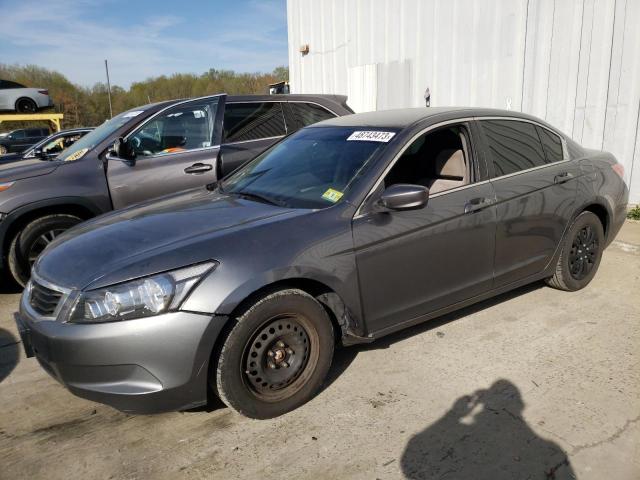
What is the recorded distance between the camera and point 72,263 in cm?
274

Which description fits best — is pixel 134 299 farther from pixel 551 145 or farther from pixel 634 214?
pixel 634 214

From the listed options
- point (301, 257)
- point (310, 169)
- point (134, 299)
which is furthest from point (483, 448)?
point (310, 169)

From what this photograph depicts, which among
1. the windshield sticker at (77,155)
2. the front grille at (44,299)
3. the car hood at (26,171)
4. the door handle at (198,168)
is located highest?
the windshield sticker at (77,155)

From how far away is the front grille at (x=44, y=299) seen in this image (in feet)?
8.61

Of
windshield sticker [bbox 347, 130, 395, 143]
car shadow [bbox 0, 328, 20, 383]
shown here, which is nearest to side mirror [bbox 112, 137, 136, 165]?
car shadow [bbox 0, 328, 20, 383]

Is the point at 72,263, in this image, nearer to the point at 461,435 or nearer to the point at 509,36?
the point at 461,435

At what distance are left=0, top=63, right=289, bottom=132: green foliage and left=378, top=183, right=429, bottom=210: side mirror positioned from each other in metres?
43.2

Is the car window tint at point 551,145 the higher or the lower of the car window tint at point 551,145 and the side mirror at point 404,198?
the higher

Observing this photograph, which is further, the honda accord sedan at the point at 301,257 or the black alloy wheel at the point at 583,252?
the black alloy wheel at the point at 583,252

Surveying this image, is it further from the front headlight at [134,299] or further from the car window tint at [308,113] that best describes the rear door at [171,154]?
the front headlight at [134,299]

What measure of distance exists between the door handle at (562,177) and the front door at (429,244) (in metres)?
0.78

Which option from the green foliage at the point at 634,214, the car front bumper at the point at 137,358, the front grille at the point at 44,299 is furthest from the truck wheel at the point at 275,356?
the green foliage at the point at 634,214

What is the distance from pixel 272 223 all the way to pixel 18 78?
2216 inches

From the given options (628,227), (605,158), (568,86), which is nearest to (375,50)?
(568,86)
